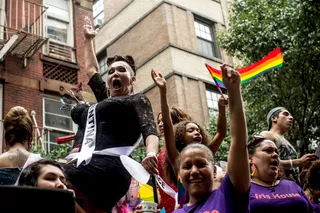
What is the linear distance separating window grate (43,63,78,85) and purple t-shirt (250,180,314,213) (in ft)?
35.7

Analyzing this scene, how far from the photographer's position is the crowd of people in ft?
8.61

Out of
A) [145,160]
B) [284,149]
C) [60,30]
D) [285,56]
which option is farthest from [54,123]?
[145,160]

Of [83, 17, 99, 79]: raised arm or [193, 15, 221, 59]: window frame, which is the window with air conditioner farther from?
[83, 17, 99, 79]: raised arm

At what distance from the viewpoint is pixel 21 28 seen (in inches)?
520

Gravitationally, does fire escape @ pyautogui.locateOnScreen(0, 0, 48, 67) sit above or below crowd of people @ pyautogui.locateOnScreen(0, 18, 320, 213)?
above

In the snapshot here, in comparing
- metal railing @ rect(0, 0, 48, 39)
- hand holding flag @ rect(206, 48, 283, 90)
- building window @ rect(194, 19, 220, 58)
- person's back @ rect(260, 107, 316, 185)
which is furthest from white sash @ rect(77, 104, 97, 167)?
building window @ rect(194, 19, 220, 58)

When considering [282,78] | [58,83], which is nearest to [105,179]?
[282,78]

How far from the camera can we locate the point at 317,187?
15.6 feet

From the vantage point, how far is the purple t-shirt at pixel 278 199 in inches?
138

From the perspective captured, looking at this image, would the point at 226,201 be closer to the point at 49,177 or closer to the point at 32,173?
the point at 49,177

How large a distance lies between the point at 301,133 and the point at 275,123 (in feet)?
20.3

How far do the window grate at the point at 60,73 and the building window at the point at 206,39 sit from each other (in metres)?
7.54

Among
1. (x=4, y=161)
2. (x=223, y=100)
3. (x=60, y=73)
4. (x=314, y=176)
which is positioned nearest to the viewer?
(x=4, y=161)

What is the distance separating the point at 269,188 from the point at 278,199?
7.4 inches
